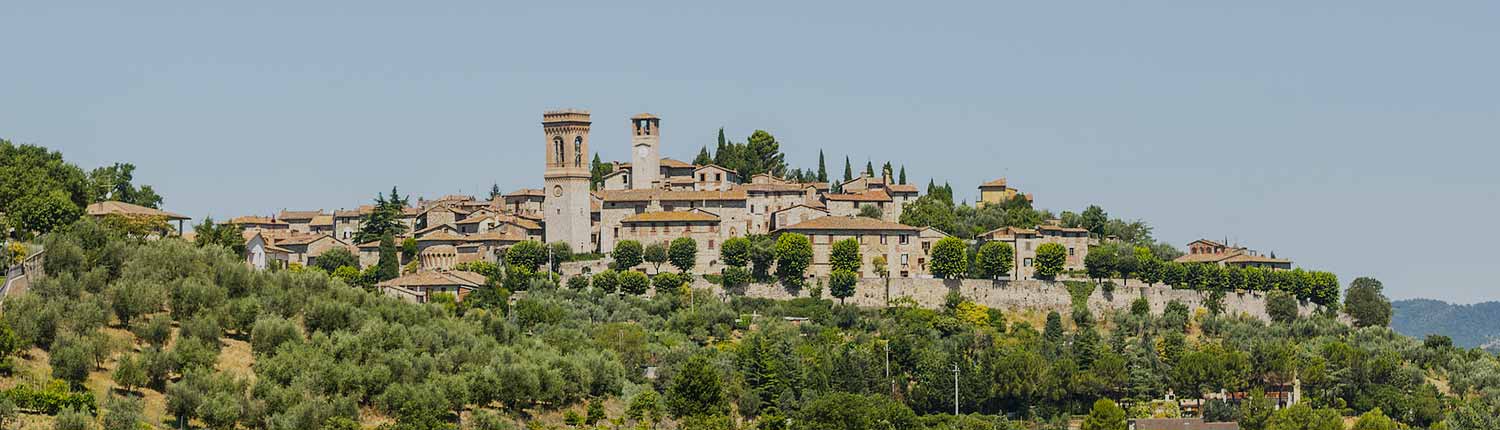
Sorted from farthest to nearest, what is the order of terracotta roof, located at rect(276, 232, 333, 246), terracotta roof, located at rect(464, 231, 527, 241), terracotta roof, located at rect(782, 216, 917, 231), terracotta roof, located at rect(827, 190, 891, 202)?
terracotta roof, located at rect(827, 190, 891, 202)
terracotta roof, located at rect(276, 232, 333, 246)
terracotta roof, located at rect(782, 216, 917, 231)
terracotta roof, located at rect(464, 231, 527, 241)

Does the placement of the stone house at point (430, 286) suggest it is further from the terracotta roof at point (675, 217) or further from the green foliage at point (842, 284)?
the green foliage at point (842, 284)

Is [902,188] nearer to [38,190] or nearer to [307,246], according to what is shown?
[307,246]

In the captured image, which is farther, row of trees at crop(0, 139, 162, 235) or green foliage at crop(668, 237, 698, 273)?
green foliage at crop(668, 237, 698, 273)

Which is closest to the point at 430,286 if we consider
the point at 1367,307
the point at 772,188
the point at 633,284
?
the point at 633,284

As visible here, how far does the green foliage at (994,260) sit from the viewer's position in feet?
318

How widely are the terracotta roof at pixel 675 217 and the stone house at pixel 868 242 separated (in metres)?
3.14

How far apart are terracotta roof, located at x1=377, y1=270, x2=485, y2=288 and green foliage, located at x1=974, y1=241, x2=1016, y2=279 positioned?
66.1 ft

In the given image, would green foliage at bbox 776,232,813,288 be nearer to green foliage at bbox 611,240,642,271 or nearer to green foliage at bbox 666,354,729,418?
green foliage at bbox 611,240,642,271

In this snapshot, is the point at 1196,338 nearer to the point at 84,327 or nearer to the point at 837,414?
the point at 837,414

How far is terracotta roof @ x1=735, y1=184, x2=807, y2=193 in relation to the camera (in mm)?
102375

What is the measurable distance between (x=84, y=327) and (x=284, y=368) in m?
5.14

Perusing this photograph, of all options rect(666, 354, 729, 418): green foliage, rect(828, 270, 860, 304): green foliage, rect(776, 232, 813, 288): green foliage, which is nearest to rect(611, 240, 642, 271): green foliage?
rect(776, 232, 813, 288): green foliage

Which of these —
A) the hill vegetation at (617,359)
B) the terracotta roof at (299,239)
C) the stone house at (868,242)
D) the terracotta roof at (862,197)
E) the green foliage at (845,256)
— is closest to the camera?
the hill vegetation at (617,359)

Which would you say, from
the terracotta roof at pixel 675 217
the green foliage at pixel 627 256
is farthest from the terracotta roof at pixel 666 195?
the green foliage at pixel 627 256
